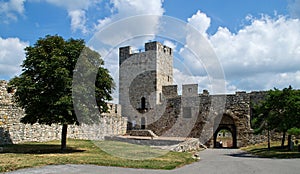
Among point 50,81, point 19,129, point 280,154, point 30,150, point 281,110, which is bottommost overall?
point 280,154

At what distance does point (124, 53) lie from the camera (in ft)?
115

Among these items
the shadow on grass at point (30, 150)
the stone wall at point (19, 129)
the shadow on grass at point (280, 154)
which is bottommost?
the shadow on grass at point (280, 154)

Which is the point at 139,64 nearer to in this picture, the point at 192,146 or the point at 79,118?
the point at 192,146

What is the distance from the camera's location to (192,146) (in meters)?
21.0

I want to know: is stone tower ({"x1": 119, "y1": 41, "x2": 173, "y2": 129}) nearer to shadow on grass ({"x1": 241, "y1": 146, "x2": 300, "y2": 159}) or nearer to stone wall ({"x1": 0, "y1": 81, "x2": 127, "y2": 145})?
stone wall ({"x1": 0, "y1": 81, "x2": 127, "y2": 145})

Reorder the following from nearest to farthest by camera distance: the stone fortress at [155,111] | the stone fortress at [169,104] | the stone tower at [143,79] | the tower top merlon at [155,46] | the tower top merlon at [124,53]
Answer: the stone fortress at [155,111] → the stone fortress at [169,104] → the stone tower at [143,79] → the tower top merlon at [155,46] → the tower top merlon at [124,53]

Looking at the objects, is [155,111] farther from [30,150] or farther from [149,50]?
[30,150]

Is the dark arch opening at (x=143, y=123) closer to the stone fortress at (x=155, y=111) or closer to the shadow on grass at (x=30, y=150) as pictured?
the stone fortress at (x=155, y=111)

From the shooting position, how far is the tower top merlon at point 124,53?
3450 cm

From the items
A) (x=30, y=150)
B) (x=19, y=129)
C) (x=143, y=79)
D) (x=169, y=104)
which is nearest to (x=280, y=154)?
(x=30, y=150)

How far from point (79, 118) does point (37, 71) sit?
2582 mm

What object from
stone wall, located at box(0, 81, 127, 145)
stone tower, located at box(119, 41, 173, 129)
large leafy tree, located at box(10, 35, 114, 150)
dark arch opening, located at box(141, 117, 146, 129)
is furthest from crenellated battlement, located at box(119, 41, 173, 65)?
large leafy tree, located at box(10, 35, 114, 150)

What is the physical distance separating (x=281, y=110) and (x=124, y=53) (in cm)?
2147

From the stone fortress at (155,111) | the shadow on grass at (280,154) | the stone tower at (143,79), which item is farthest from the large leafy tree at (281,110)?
the stone tower at (143,79)
